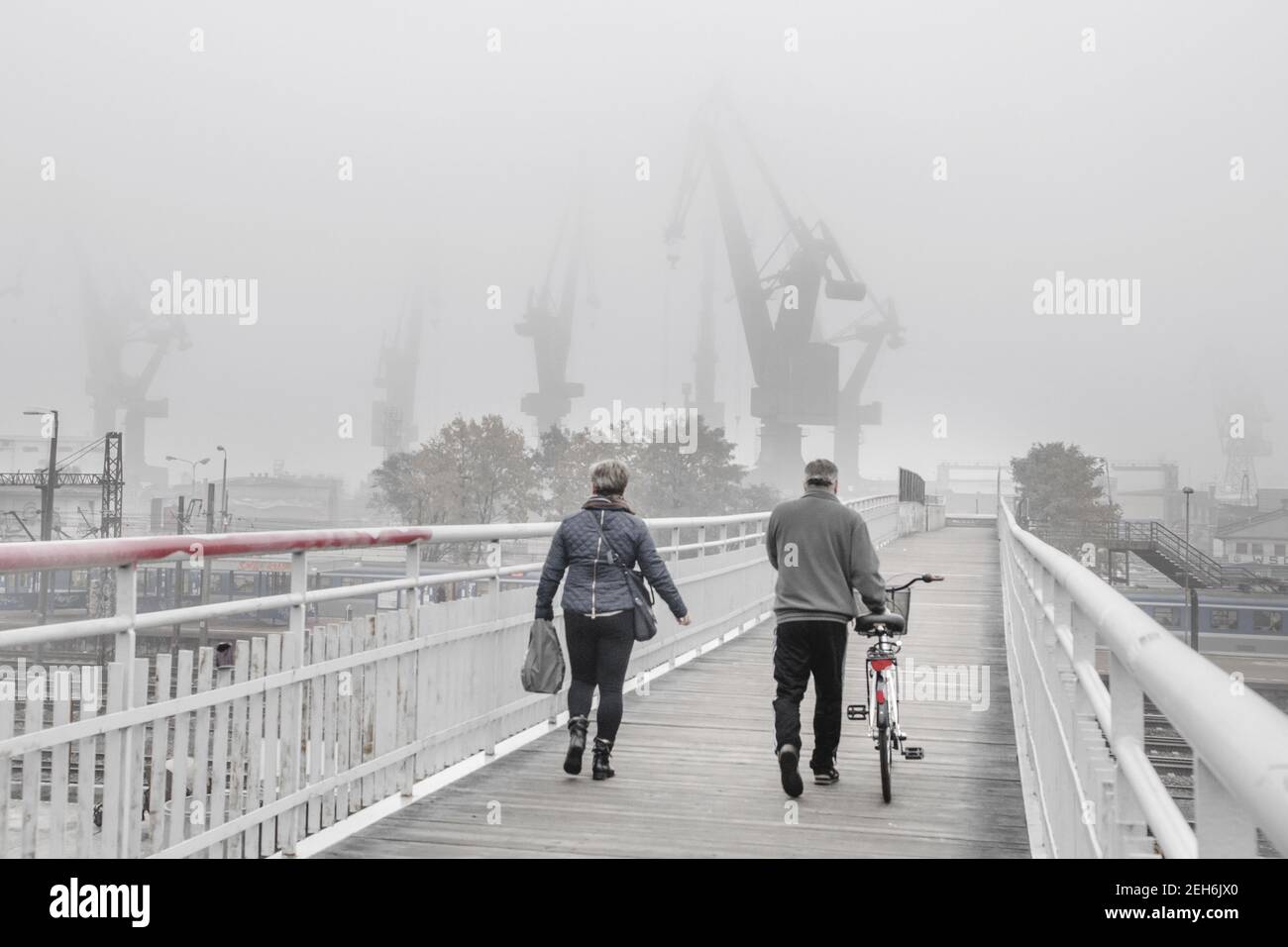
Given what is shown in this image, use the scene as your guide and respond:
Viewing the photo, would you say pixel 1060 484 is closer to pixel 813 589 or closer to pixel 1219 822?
pixel 813 589

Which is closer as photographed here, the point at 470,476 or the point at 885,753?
the point at 885,753

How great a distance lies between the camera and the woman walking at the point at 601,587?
8.09 m

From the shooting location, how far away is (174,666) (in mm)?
5500

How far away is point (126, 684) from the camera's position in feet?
15.3

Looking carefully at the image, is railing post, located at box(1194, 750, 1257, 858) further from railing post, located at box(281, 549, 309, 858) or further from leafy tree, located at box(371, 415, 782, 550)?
leafy tree, located at box(371, 415, 782, 550)

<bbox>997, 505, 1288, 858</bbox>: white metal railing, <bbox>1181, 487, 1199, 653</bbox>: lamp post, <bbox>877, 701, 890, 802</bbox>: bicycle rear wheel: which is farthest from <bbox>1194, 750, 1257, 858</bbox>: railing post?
<bbox>1181, 487, 1199, 653</bbox>: lamp post

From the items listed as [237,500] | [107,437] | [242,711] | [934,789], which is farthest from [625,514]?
[237,500]

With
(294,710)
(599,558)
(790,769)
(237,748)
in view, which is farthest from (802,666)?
(237,748)

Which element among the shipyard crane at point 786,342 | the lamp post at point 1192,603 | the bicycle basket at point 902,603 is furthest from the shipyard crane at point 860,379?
the bicycle basket at point 902,603

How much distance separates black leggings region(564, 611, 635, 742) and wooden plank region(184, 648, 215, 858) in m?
3.20

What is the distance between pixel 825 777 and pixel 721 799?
763 millimetres

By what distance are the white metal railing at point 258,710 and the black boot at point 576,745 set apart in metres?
0.61

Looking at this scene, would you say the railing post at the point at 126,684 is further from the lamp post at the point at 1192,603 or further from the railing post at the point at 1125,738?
the lamp post at the point at 1192,603
